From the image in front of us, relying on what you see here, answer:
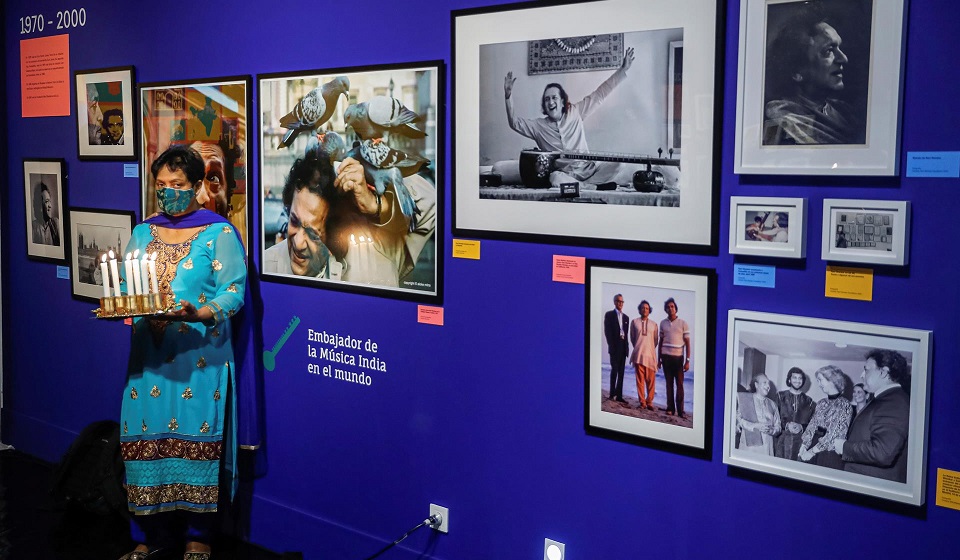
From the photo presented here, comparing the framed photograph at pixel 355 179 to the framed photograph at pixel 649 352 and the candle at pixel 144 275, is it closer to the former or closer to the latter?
the candle at pixel 144 275

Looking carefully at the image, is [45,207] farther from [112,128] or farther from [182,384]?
[182,384]

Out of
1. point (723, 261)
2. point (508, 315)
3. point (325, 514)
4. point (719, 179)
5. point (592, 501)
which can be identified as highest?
point (719, 179)

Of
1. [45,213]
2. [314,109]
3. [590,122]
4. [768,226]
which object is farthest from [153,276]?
[768,226]

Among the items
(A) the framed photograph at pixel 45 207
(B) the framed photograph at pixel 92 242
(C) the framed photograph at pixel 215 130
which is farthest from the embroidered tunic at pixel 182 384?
(A) the framed photograph at pixel 45 207

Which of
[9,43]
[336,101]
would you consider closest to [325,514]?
[336,101]

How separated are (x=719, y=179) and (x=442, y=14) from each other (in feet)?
4.25

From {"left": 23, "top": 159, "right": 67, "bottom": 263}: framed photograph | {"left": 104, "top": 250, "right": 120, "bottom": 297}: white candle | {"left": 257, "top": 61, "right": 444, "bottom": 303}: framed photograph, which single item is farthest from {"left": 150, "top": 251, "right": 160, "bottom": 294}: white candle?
{"left": 23, "top": 159, "right": 67, "bottom": 263}: framed photograph

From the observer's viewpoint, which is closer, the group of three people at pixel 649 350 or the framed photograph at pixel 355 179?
the group of three people at pixel 649 350

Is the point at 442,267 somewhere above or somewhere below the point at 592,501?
above

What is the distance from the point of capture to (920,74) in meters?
2.50

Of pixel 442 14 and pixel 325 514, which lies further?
pixel 325 514

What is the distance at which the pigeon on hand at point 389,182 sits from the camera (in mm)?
3682

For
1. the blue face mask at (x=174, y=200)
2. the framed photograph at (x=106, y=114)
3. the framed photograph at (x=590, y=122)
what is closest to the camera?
the framed photograph at (x=590, y=122)

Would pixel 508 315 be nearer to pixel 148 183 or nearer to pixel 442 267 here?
pixel 442 267
